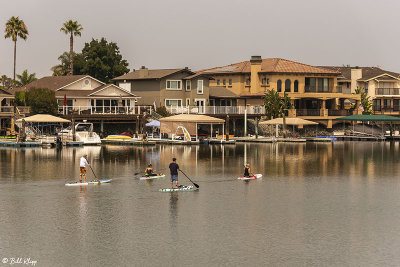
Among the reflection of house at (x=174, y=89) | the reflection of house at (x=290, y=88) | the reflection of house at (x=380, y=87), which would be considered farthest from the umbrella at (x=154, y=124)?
the reflection of house at (x=380, y=87)

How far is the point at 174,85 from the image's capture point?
337 ft

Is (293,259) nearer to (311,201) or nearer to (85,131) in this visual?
(311,201)

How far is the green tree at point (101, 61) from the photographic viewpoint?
12938cm

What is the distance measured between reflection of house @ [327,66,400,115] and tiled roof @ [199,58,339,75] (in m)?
10.9

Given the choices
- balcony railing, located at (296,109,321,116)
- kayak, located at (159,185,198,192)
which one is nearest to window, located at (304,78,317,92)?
balcony railing, located at (296,109,321,116)

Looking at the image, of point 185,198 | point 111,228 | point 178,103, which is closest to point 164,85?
point 178,103

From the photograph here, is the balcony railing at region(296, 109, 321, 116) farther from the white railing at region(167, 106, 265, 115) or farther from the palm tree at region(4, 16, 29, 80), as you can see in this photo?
the palm tree at region(4, 16, 29, 80)

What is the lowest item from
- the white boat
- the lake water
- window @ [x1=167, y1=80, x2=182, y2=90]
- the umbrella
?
the lake water

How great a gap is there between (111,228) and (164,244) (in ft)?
12.6

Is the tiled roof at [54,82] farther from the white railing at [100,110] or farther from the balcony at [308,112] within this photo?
the balcony at [308,112]

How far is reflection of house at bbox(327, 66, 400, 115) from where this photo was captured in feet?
392

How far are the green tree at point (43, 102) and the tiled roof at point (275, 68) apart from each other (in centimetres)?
3532

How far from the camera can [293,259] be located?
25172mm

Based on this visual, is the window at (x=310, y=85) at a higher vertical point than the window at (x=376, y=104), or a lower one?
higher
